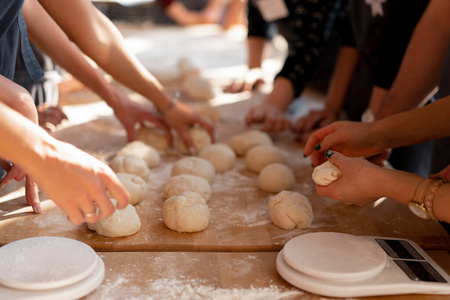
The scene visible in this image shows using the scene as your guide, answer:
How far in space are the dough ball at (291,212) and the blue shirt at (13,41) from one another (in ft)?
3.05

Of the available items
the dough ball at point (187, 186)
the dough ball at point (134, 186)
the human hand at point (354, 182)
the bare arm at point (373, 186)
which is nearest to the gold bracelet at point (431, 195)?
the bare arm at point (373, 186)

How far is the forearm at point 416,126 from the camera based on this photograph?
4.34 ft

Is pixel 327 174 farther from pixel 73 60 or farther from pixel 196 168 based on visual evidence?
pixel 73 60

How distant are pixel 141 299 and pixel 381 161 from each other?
0.97m

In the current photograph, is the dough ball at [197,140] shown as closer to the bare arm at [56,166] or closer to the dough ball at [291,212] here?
the dough ball at [291,212]

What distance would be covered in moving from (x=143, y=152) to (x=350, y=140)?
82 centimetres

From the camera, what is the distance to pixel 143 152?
189 centimetres

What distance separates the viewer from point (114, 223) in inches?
53.3

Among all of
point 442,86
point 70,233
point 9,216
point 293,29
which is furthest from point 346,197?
point 293,29

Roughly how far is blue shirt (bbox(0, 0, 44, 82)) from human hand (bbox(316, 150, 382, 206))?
99cm

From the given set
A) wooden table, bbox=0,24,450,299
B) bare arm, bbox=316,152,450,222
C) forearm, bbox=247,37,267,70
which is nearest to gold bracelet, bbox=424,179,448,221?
bare arm, bbox=316,152,450,222

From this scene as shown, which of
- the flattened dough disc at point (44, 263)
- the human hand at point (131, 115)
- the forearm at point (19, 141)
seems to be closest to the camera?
the forearm at point (19, 141)

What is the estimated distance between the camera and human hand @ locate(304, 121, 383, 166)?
1467 millimetres

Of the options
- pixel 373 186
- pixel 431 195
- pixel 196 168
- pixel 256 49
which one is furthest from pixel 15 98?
pixel 256 49
